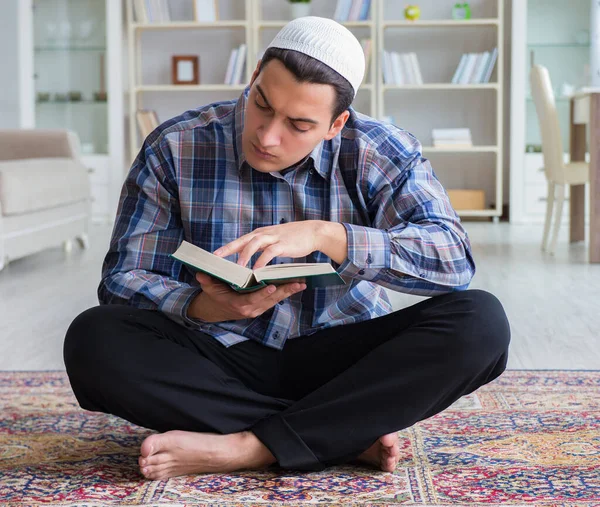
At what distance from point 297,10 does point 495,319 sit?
182 inches

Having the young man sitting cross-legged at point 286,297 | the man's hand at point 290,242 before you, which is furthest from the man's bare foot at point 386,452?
the man's hand at point 290,242

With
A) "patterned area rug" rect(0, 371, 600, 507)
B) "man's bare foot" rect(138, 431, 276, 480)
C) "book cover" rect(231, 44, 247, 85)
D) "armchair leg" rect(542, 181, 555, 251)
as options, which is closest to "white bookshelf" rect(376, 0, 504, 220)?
"book cover" rect(231, 44, 247, 85)

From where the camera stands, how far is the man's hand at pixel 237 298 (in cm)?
113

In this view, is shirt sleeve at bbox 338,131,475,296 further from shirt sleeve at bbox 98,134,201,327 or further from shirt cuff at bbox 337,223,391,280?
shirt sleeve at bbox 98,134,201,327

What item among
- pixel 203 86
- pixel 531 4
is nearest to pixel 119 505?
pixel 203 86

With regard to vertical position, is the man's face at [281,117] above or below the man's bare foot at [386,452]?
above

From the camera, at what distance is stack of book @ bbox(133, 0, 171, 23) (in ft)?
18.6

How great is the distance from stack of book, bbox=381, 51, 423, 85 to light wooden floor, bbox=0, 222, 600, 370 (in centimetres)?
140

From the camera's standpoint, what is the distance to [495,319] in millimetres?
1272

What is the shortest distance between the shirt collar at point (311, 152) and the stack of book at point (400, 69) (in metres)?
4.39

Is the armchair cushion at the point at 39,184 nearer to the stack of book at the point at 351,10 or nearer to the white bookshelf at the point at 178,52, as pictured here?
the white bookshelf at the point at 178,52

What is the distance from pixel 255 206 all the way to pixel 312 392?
29cm

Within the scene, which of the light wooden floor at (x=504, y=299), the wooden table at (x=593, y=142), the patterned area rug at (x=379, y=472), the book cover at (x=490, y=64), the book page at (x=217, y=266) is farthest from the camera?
the book cover at (x=490, y=64)

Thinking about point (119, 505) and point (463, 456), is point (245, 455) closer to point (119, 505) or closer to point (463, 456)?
point (119, 505)
